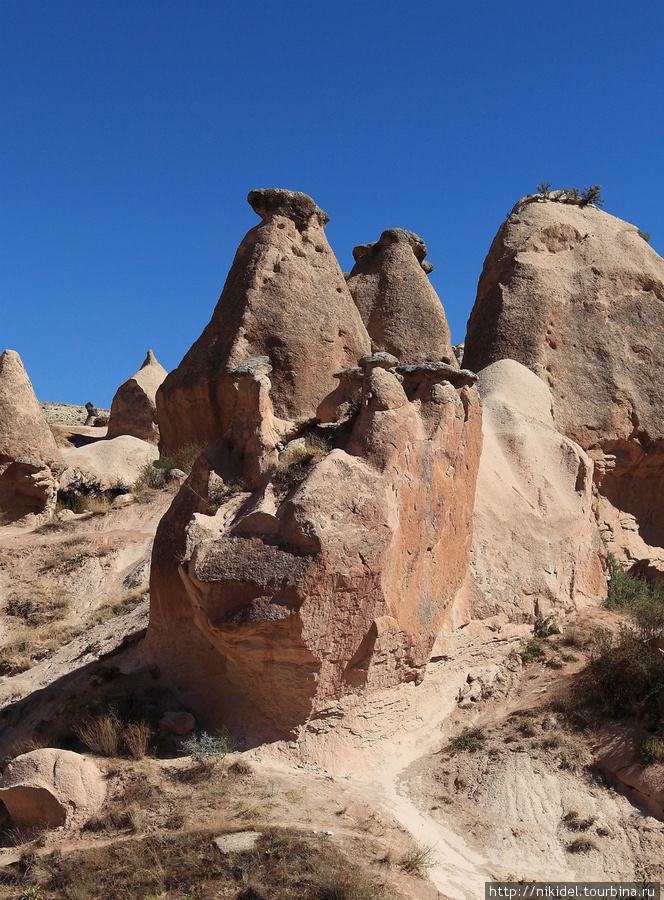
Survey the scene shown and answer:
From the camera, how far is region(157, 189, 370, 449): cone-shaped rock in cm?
1247

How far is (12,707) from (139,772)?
9.84 ft

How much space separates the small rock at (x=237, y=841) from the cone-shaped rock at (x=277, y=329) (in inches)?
279

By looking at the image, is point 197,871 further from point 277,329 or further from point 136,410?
point 136,410

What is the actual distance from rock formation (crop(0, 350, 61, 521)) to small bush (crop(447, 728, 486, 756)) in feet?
31.6

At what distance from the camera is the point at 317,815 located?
6379mm

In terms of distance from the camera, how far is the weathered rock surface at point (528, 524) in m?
9.06

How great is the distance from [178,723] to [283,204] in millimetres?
8846

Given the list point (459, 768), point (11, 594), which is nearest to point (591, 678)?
point (459, 768)

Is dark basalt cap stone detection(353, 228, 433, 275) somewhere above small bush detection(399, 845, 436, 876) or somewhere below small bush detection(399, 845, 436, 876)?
above

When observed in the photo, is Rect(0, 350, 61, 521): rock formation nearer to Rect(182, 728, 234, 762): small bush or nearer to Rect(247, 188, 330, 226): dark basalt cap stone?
Rect(247, 188, 330, 226): dark basalt cap stone

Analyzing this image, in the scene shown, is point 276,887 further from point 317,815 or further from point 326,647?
point 326,647

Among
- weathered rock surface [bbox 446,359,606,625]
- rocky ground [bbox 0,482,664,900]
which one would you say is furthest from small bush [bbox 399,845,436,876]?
weathered rock surface [bbox 446,359,606,625]

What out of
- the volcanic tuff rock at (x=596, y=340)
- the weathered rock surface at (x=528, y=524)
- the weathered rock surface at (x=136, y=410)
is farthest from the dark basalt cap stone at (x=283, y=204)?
the weathered rock surface at (x=136, y=410)

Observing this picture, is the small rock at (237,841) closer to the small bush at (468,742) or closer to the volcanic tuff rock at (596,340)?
the small bush at (468,742)
